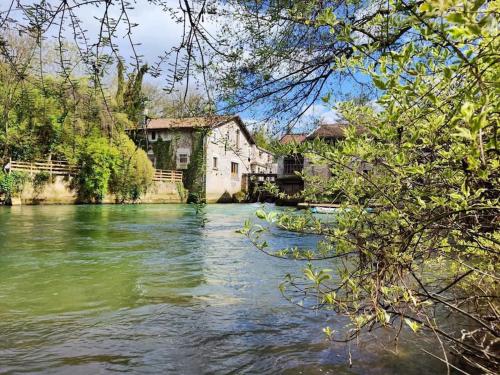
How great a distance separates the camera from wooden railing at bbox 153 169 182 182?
35116mm

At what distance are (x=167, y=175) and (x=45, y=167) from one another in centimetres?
1152

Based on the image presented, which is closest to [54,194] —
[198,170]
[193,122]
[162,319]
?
[162,319]

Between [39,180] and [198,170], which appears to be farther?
[39,180]

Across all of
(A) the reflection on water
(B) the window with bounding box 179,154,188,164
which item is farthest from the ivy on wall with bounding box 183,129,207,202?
(B) the window with bounding box 179,154,188,164

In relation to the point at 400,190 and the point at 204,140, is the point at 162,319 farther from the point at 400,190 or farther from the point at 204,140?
the point at 400,190

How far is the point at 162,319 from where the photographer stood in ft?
18.6

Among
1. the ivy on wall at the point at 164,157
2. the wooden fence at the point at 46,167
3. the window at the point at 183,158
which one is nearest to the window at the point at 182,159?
the window at the point at 183,158

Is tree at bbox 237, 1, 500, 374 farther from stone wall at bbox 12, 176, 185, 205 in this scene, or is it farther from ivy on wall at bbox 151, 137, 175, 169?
ivy on wall at bbox 151, 137, 175, 169

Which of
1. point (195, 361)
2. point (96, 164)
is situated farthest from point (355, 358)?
point (96, 164)

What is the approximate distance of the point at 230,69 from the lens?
132 inches

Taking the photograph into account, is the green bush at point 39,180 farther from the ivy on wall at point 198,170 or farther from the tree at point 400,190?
the tree at point 400,190

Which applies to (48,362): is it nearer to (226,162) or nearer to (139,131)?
(139,131)

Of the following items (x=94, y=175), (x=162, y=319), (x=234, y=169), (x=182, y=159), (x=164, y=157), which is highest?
(x=164, y=157)

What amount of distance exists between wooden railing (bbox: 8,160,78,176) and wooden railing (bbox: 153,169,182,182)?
7614 millimetres
